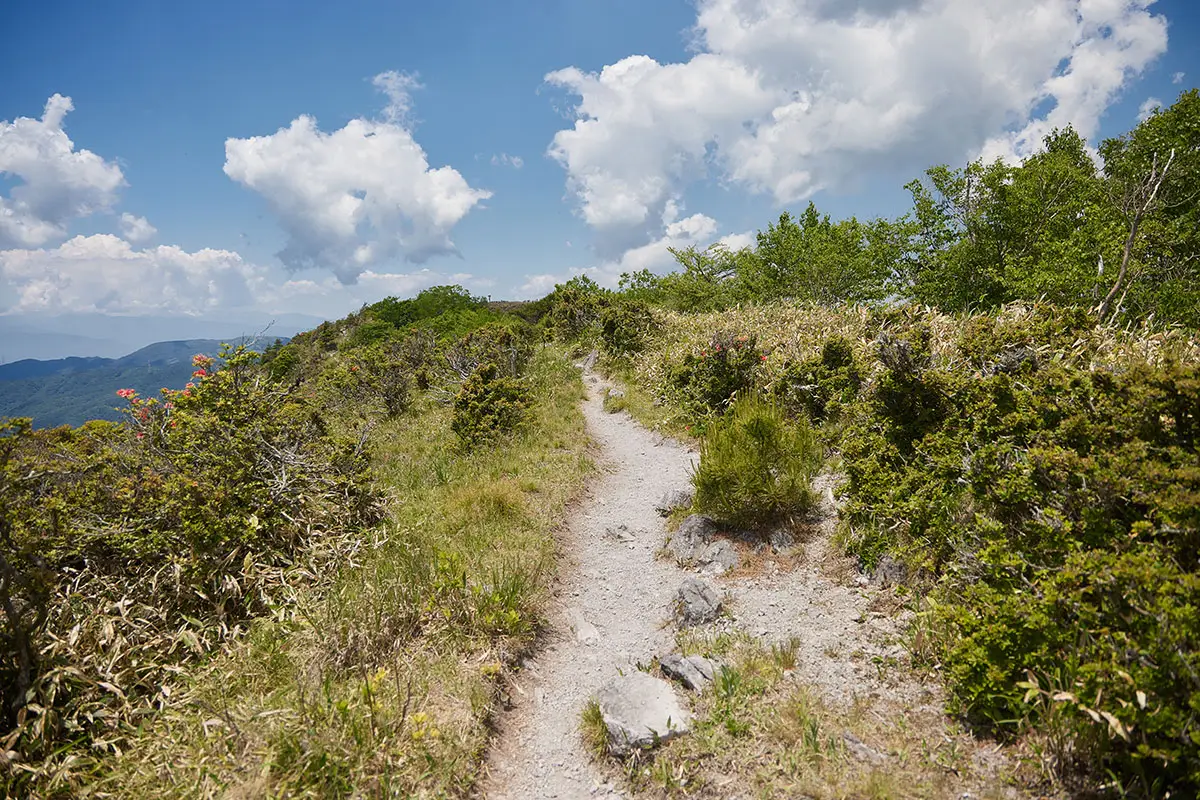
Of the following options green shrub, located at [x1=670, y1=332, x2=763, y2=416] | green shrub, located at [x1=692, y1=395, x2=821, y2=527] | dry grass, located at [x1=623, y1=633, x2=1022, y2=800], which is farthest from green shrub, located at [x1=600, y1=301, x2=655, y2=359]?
dry grass, located at [x1=623, y1=633, x2=1022, y2=800]

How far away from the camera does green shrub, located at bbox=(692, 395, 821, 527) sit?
622cm

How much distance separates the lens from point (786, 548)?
5.83 m

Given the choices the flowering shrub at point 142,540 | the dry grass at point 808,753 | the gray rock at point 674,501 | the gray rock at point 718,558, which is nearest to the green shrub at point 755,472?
the gray rock at point 718,558

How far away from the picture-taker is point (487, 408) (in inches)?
454

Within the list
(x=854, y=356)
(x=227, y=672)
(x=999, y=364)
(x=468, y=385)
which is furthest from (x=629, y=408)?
(x=227, y=672)

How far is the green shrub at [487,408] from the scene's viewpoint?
36.2 ft

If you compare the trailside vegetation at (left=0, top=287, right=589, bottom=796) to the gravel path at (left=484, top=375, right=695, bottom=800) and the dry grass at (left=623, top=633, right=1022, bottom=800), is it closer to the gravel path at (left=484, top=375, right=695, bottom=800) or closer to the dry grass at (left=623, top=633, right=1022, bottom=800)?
the gravel path at (left=484, top=375, right=695, bottom=800)

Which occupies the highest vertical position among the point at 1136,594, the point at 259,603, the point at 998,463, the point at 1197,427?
the point at 1197,427

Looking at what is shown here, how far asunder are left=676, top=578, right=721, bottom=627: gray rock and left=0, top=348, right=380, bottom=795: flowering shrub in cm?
391

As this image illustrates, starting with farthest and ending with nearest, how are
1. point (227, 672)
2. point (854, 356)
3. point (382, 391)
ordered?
1. point (382, 391)
2. point (854, 356)
3. point (227, 672)

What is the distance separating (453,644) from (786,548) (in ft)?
12.3

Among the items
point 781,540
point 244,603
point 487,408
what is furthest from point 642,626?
point 487,408

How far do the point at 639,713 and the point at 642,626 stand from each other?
4.99 feet

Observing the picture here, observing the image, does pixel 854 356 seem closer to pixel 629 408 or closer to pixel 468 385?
pixel 629 408
